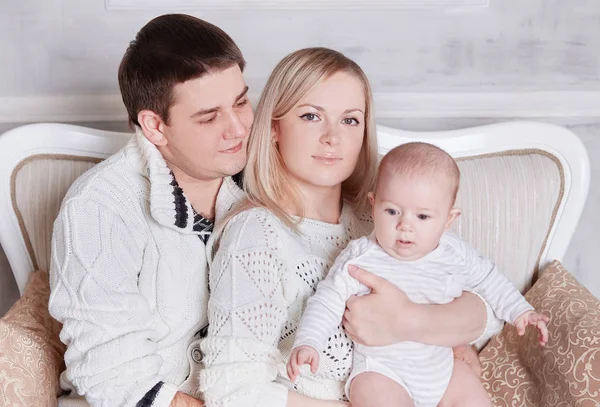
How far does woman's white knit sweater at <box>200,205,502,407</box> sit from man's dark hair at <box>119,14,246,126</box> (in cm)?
35

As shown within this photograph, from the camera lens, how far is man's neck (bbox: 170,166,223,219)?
80.0 inches

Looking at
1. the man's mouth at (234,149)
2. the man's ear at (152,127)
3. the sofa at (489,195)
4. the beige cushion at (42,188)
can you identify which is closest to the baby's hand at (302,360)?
the man's mouth at (234,149)

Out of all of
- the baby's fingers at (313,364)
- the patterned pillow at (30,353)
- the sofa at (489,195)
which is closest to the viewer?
the baby's fingers at (313,364)

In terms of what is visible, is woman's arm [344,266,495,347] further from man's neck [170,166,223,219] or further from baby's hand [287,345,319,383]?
man's neck [170,166,223,219]

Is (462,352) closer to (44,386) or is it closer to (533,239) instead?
(533,239)

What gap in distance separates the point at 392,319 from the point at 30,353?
0.90 meters

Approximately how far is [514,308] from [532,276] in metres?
0.56

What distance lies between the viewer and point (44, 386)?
6.33 ft

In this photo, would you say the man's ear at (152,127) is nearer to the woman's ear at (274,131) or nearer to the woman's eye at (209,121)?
the woman's eye at (209,121)

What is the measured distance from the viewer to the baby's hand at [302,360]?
162cm

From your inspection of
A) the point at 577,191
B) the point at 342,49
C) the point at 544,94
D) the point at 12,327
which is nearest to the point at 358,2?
the point at 342,49

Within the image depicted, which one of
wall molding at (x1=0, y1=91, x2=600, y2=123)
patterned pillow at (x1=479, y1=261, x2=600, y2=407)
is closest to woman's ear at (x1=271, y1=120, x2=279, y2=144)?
wall molding at (x1=0, y1=91, x2=600, y2=123)

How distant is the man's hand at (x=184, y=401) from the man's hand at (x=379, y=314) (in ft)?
1.30

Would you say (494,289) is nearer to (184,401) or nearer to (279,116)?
(279,116)
